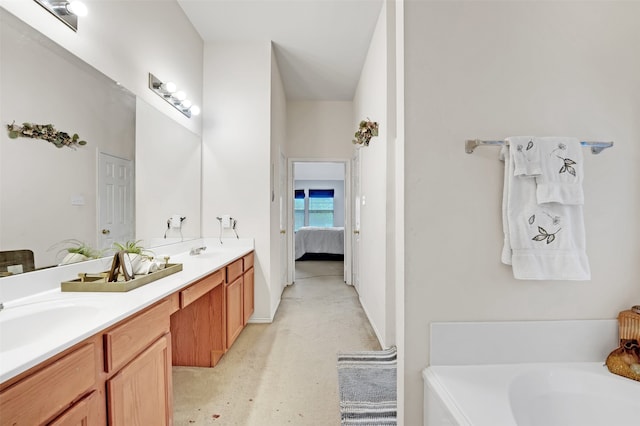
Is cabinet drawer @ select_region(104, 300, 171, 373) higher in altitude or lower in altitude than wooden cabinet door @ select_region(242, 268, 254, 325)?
higher

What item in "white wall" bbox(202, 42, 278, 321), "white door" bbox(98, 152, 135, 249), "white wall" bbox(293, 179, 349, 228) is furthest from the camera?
"white wall" bbox(293, 179, 349, 228)

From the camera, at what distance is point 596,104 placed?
1.12m

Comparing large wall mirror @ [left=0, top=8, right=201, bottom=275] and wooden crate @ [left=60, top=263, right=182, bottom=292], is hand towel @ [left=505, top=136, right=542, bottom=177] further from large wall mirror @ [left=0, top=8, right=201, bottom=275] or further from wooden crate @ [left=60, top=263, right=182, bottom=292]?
large wall mirror @ [left=0, top=8, right=201, bottom=275]

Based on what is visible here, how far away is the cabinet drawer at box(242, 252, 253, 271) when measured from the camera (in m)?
2.70

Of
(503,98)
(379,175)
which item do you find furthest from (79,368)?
(379,175)

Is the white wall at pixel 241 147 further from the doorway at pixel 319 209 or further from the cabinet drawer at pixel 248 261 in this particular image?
the doorway at pixel 319 209

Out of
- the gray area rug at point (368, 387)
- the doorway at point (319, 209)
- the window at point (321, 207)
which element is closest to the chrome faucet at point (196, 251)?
the gray area rug at point (368, 387)

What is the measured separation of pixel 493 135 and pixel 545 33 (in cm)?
42

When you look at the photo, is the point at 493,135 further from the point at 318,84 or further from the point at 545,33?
the point at 318,84

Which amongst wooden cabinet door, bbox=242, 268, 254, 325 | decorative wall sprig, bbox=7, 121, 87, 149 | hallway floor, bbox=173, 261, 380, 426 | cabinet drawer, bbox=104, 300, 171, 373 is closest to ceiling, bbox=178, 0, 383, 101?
decorative wall sprig, bbox=7, 121, 87, 149

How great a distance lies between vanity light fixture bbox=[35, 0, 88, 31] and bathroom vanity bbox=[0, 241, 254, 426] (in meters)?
1.27

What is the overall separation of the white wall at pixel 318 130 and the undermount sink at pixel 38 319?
3692mm

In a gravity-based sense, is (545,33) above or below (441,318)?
above

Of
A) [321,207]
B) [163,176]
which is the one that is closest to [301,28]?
[163,176]
